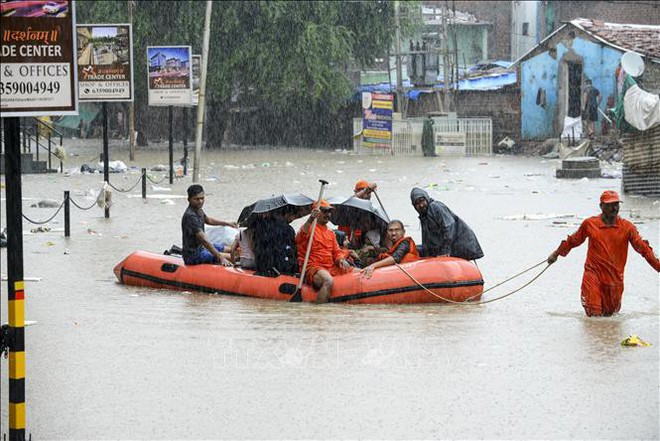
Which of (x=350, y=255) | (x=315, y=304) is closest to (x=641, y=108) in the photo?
(x=350, y=255)

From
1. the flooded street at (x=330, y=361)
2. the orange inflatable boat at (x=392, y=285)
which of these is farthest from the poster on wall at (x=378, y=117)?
the orange inflatable boat at (x=392, y=285)

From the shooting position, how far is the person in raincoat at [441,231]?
12180 mm

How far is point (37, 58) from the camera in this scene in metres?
5.98

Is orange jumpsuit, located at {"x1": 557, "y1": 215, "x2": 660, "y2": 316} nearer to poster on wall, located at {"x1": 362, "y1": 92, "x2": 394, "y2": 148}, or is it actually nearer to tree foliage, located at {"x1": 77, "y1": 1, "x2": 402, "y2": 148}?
poster on wall, located at {"x1": 362, "y1": 92, "x2": 394, "y2": 148}

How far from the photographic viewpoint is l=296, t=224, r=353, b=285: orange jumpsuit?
474 inches

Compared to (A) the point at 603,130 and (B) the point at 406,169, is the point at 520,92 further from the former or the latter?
(B) the point at 406,169

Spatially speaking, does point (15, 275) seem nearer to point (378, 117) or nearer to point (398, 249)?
point (398, 249)

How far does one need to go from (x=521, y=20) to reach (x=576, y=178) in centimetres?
3082

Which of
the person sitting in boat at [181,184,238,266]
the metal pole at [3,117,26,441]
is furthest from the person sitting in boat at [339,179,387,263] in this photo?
the metal pole at [3,117,26,441]

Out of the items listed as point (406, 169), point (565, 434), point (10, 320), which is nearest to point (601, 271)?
point (565, 434)

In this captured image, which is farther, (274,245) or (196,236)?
(196,236)

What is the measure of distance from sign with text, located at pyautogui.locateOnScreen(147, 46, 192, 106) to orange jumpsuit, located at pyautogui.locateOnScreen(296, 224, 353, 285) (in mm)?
16327

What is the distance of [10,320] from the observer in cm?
609

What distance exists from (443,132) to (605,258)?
113 feet
